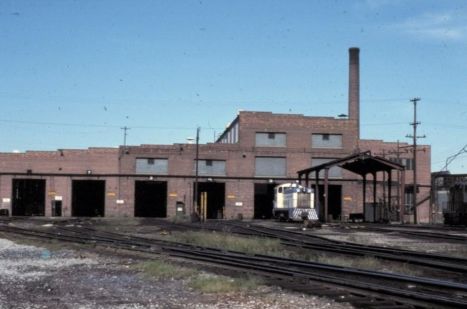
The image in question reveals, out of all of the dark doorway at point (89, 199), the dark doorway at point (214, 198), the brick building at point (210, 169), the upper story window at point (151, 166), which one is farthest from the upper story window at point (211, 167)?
the dark doorway at point (89, 199)

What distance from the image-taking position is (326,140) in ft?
226

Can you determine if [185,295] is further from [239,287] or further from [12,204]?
[12,204]

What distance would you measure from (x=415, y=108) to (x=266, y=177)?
19.3 meters

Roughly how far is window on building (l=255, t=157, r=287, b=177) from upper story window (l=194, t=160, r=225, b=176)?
13.0ft

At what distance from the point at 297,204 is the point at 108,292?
38.2 meters

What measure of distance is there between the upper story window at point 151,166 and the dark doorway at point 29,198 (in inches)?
453

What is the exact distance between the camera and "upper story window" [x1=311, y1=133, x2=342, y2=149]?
68625mm

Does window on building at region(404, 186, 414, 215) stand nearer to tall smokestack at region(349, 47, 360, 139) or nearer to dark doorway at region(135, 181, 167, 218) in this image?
tall smokestack at region(349, 47, 360, 139)

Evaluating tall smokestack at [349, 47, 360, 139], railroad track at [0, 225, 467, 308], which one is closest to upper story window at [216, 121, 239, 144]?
tall smokestack at [349, 47, 360, 139]

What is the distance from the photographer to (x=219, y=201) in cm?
7300

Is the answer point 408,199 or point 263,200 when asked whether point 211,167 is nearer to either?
point 263,200

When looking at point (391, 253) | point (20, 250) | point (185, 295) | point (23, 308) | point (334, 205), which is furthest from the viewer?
point (334, 205)

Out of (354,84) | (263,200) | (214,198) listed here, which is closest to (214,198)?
(214,198)

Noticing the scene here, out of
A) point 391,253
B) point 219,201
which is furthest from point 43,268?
point 219,201
